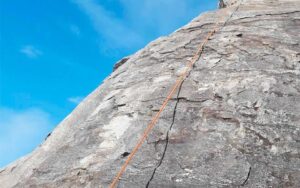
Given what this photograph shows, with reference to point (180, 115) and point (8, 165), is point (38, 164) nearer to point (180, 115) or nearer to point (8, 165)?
point (8, 165)

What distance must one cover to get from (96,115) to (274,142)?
2740 mm

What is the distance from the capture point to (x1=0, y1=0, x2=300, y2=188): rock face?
18.5 ft

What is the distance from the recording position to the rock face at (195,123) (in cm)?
565

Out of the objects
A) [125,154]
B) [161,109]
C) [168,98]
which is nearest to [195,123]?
[161,109]

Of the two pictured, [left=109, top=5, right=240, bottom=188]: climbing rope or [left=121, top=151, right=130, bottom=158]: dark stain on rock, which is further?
[left=121, top=151, right=130, bottom=158]: dark stain on rock

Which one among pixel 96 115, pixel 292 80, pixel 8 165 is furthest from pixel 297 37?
pixel 8 165

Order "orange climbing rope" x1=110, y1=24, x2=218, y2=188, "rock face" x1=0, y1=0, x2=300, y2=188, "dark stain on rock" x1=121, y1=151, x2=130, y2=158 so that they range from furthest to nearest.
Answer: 1. "dark stain on rock" x1=121, y1=151, x2=130, y2=158
2. "orange climbing rope" x1=110, y1=24, x2=218, y2=188
3. "rock face" x1=0, y1=0, x2=300, y2=188

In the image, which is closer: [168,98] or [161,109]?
[161,109]

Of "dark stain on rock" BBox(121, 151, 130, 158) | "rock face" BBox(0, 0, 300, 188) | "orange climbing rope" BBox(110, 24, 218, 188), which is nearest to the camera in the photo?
"rock face" BBox(0, 0, 300, 188)

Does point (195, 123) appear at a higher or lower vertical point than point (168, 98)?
lower

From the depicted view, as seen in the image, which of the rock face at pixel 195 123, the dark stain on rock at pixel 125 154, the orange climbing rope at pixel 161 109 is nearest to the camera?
the rock face at pixel 195 123

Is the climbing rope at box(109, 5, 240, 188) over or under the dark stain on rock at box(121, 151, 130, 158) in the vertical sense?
over

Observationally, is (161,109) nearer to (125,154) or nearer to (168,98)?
(168,98)

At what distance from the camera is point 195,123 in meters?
6.40
